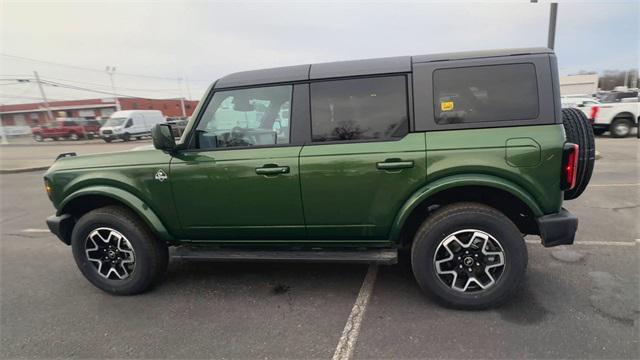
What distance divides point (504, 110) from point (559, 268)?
1.80 meters

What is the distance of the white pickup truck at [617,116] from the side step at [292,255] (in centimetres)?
1504

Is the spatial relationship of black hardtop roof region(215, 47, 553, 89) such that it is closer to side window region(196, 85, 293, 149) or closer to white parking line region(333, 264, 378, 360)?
side window region(196, 85, 293, 149)

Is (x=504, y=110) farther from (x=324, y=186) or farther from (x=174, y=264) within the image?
(x=174, y=264)

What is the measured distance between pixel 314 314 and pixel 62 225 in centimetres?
253

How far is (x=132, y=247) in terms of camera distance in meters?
3.13

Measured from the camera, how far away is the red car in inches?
1180

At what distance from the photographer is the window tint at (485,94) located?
252 cm

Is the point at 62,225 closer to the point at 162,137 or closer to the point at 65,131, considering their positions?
the point at 162,137

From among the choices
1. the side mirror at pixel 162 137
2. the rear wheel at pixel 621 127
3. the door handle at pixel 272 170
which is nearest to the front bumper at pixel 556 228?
the door handle at pixel 272 170

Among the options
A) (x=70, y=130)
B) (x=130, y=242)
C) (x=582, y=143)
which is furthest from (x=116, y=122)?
(x=582, y=143)

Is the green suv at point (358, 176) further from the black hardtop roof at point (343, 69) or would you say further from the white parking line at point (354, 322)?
the white parking line at point (354, 322)

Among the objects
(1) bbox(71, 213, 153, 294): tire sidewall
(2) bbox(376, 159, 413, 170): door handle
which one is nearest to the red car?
(1) bbox(71, 213, 153, 294): tire sidewall

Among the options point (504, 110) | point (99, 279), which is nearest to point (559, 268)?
point (504, 110)

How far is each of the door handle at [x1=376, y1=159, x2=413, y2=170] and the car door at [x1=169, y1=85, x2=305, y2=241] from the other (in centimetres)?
67
